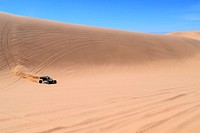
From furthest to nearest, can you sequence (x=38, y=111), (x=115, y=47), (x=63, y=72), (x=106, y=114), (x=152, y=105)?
(x=115, y=47), (x=63, y=72), (x=152, y=105), (x=38, y=111), (x=106, y=114)

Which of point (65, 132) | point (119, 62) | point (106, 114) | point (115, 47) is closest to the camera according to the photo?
point (65, 132)

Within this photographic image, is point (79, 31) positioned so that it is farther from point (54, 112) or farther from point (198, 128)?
point (198, 128)

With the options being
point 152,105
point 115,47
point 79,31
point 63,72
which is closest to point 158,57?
point 115,47

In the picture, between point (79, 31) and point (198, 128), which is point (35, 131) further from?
point (79, 31)

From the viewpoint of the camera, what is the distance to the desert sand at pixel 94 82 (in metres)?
4.52

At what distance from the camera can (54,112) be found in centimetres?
530

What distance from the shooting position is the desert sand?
4.52 metres

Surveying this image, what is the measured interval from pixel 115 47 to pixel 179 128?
660 inches

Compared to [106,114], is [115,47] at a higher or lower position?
higher

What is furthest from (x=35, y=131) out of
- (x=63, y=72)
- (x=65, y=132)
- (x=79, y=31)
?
(x=79, y=31)

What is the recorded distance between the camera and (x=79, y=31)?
895 inches

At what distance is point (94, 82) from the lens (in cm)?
1154

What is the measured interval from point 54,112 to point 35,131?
4.02 ft

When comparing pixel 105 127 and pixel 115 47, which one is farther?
pixel 115 47
